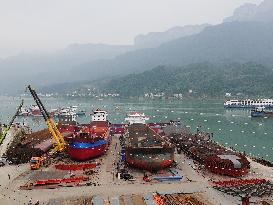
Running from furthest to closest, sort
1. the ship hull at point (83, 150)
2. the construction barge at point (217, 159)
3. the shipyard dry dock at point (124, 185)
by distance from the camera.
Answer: the ship hull at point (83, 150), the construction barge at point (217, 159), the shipyard dry dock at point (124, 185)

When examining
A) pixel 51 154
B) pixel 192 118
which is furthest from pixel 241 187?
pixel 192 118

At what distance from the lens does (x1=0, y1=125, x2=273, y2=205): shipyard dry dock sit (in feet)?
102

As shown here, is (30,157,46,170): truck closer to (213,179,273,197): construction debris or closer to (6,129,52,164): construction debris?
(6,129,52,164): construction debris

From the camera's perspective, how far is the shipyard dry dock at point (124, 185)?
102 feet

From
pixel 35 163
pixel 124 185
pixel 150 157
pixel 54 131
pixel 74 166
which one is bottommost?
pixel 124 185

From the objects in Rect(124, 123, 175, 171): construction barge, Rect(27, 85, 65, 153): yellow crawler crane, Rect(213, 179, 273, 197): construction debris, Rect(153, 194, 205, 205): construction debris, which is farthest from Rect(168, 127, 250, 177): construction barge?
Rect(27, 85, 65, 153): yellow crawler crane

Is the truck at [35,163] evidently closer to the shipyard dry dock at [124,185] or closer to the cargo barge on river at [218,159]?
the shipyard dry dock at [124,185]

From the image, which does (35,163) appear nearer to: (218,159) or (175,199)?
(175,199)

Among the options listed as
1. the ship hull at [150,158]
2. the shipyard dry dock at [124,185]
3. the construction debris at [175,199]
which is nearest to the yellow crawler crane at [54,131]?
the shipyard dry dock at [124,185]

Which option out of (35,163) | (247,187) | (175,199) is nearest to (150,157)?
(175,199)

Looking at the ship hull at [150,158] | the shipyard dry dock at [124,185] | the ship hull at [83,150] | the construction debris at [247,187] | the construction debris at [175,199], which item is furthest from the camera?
the ship hull at [83,150]

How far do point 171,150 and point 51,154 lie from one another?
1639 cm

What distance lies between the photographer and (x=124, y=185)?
3525 centimetres

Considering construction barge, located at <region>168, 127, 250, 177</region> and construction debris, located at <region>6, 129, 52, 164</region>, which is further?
→ construction debris, located at <region>6, 129, 52, 164</region>
